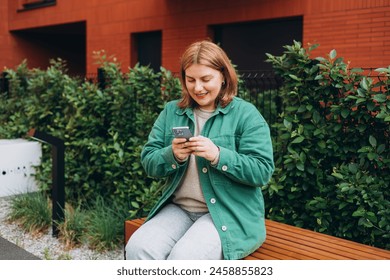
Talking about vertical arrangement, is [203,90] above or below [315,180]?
above

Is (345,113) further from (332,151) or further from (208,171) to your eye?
(208,171)

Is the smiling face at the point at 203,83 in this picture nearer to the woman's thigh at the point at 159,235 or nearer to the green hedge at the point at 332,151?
the woman's thigh at the point at 159,235

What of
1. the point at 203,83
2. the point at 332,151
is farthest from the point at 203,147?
the point at 332,151

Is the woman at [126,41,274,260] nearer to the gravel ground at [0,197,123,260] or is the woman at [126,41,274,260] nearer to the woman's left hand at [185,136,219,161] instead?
the woman's left hand at [185,136,219,161]

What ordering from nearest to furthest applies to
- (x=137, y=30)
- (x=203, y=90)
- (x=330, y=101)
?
1. (x=203, y=90)
2. (x=330, y=101)
3. (x=137, y=30)

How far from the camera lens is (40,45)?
1802 cm

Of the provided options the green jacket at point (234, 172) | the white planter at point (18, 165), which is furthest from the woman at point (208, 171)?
the white planter at point (18, 165)

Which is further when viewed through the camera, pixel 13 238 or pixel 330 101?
pixel 13 238

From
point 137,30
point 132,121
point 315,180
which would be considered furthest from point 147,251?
point 137,30

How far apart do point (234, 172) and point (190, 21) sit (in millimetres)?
8243

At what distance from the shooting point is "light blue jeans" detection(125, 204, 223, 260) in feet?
8.60
